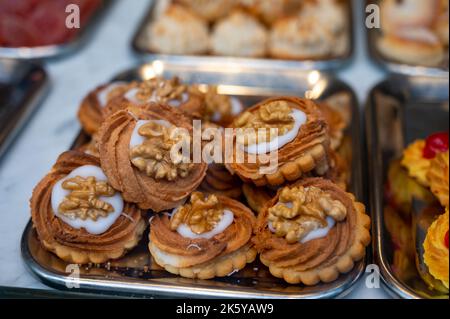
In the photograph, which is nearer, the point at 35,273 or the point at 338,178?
the point at 35,273

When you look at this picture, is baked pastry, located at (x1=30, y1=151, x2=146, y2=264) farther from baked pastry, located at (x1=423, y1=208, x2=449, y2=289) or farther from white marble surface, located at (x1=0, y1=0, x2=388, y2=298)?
baked pastry, located at (x1=423, y1=208, x2=449, y2=289)

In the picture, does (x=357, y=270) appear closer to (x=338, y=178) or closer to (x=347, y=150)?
(x=338, y=178)

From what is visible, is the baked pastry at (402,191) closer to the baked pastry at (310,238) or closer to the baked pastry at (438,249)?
the baked pastry at (438,249)

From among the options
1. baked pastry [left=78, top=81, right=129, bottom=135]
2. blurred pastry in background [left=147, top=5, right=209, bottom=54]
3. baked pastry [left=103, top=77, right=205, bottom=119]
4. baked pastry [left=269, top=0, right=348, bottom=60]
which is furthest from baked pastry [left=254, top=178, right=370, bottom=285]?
Result: blurred pastry in background [left=147, top=5, right=209, bottom=54]

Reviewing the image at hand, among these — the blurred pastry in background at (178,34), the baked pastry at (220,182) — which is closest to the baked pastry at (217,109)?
the baked pastry at (220,182)

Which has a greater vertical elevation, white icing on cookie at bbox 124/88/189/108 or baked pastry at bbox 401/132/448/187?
white icing on cookie at bbox 124/88/189/108
